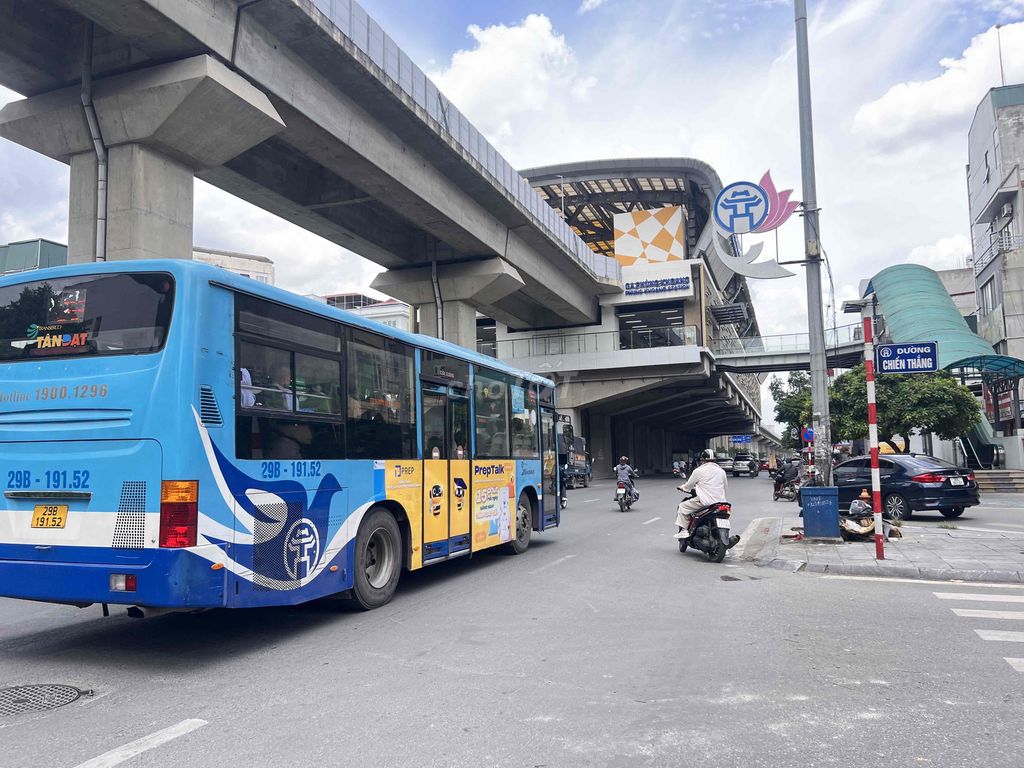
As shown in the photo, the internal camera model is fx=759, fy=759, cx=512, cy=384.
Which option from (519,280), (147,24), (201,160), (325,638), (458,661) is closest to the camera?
(458,661)

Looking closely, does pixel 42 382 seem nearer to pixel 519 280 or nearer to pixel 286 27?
pixel 286 27

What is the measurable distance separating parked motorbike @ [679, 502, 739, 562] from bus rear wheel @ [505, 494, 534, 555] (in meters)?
2.66

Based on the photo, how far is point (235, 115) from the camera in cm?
1558

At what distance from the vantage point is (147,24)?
1357cm

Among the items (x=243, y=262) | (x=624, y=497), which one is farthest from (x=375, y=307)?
(x=624, y=497)

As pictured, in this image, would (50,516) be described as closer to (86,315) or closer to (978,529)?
(86,315)

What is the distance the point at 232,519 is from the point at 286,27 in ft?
44.5

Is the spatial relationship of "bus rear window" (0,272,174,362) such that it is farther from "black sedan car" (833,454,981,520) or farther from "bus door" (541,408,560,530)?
"black sedan car" (833,454,981,520)

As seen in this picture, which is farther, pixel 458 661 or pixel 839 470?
pixel 839 470

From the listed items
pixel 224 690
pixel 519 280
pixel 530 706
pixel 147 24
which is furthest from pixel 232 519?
pixel 519 280

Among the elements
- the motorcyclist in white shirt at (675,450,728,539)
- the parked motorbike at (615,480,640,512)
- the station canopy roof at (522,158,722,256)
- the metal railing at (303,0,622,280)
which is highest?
the station canopy roof at (522,158,722,256)

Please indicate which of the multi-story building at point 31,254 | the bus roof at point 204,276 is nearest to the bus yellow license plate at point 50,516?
the bus roof at point 204,276

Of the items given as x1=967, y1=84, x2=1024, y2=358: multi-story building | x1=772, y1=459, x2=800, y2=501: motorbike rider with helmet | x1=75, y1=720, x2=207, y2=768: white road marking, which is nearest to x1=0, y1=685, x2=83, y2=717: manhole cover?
x1=75, y1=720, x2=207, y2=768: white road marking

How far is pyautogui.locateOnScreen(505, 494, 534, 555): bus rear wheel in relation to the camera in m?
12.0
